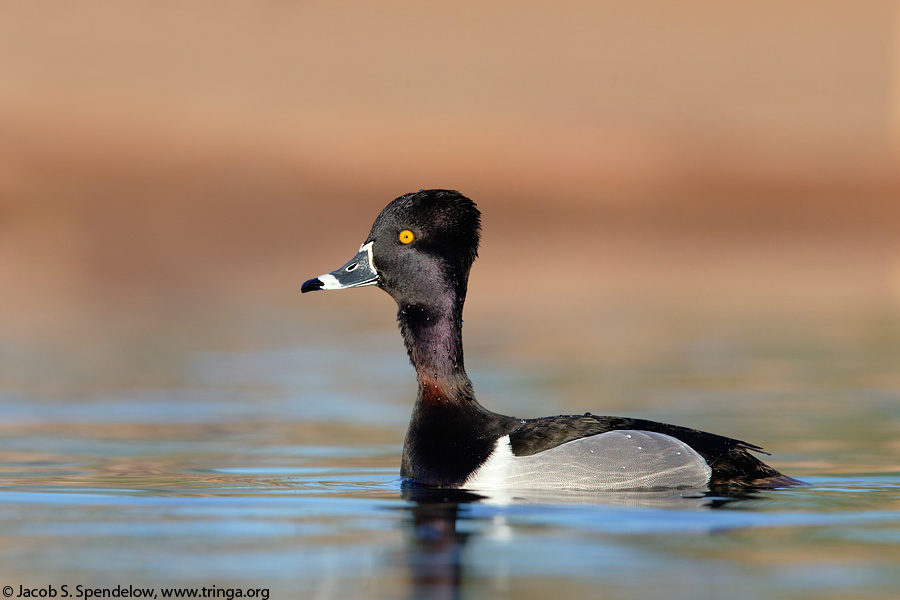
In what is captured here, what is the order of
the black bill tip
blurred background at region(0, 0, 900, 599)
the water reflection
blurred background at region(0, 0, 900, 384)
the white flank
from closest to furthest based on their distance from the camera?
the water reflection, blurred background at region(0, 0, 900, 599), the white flank, the black bill tip, blurred background at region(0, 0, 900, 384)

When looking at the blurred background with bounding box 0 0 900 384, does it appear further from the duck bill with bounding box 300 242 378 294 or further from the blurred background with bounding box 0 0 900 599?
the duck bill with bounding box 300 242 378 294

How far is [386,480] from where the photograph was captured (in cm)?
942

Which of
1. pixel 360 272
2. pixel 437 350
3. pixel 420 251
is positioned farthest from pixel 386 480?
pixel 420 251

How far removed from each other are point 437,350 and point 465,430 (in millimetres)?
616

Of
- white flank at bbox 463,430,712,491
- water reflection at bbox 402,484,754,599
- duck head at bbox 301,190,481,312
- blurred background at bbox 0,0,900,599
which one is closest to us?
water reflection at bbox 402,484,754,599

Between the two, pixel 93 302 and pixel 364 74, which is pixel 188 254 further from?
pixel 364 74

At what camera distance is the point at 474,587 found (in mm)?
A: 6414

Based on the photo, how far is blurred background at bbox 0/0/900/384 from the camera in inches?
1314

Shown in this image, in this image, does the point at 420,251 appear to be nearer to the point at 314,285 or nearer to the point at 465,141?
the point at 314,285

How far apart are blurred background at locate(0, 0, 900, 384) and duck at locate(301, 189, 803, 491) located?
15.7m

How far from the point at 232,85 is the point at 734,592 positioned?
40.4 meters

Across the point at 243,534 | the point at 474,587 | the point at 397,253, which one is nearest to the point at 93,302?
the point at 397,253

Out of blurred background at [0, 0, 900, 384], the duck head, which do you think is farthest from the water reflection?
blurred background at [0, 0, 900, 384]

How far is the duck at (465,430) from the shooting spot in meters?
8.77
